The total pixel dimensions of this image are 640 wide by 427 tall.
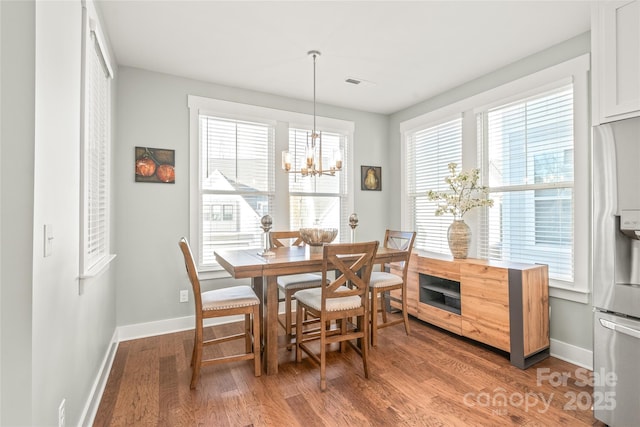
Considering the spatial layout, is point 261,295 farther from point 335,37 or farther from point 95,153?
point 335,37

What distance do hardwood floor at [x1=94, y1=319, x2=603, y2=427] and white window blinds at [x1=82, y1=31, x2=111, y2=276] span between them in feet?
3.08

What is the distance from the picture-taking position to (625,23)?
6.01 feet

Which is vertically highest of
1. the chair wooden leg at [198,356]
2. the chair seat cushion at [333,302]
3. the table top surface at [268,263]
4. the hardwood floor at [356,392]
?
the table top surface at [268,263]

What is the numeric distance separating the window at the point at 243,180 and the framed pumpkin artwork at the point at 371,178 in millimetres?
575

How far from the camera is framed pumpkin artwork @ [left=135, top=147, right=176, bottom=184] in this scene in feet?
10.5

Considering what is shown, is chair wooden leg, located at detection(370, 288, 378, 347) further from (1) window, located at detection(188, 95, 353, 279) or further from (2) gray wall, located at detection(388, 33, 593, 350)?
(2) gray wall, located at detection(388, 33, 593, 350)

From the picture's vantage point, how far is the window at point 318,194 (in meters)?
4.08

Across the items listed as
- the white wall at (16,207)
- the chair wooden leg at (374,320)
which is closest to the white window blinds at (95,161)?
the white wall at (16,207)

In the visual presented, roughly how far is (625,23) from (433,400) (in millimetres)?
Result: 2534

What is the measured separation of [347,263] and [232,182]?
1.94 metres

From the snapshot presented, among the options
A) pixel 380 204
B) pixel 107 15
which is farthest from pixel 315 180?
pixel 107 15

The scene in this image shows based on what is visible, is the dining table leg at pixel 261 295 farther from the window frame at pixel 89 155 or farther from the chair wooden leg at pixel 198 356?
the window frame at pixel 89 155

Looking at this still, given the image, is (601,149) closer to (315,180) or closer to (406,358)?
(406,358)

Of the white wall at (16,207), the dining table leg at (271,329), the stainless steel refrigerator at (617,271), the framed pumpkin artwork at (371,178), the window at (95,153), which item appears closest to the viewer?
the white wall at (16,207)
